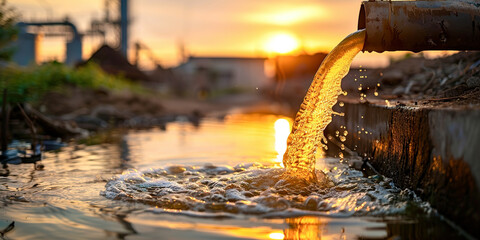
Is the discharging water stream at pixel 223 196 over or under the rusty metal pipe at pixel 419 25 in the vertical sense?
under

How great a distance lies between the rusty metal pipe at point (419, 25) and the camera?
15.4 feet

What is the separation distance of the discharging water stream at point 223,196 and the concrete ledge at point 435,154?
132mm

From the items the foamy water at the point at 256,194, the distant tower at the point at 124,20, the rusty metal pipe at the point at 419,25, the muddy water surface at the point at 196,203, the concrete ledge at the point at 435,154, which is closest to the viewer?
the concrete ledge at the point at 435,154

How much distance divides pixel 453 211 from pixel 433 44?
79.1 inches

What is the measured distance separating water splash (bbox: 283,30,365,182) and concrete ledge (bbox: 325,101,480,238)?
1.90 feet

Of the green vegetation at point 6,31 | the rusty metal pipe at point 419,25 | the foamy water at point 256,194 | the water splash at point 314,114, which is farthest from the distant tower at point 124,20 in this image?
the rusty metal pipe at point 419,25

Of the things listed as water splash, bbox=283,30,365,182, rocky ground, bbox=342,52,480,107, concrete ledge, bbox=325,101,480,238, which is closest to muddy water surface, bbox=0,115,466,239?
concrete ledge, bbox=325,101,480,238

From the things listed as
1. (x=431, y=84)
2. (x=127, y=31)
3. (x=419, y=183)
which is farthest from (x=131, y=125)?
(x=127, y=31)

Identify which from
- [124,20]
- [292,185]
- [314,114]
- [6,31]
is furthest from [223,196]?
[124,20]

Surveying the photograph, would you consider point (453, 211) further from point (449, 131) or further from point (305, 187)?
point (305, 187)

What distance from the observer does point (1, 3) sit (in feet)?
39.7

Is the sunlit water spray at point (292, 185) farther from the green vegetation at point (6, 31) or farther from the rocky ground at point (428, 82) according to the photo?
the green vegetation at point (6, 31)

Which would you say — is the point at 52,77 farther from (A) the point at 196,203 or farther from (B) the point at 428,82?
(A) the point at 196,203

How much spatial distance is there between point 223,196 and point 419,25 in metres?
2.30
